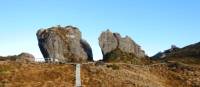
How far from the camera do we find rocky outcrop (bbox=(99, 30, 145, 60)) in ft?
290

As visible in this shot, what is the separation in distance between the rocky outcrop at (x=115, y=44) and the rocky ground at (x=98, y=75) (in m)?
14.7

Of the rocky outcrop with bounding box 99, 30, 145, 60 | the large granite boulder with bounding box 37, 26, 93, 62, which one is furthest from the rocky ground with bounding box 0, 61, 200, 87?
the rocky outcrop with bounding box 99, 30, 145, 60

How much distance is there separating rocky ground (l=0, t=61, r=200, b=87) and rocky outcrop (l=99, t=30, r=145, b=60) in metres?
14.7

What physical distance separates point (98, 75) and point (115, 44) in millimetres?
23491

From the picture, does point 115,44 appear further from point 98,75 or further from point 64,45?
point 98,75

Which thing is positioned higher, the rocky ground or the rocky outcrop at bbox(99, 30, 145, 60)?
the rocky outcrop at bbox(99, 30, 145, 60)

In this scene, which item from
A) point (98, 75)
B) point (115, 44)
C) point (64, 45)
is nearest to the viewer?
point (98, 75)

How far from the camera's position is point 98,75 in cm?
6731

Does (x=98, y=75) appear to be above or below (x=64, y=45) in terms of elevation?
below

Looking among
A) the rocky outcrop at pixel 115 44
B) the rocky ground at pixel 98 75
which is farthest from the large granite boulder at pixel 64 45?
the rocky ground at pixel 98 75

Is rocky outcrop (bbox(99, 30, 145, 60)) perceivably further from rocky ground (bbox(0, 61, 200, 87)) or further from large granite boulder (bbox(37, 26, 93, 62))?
rocky ground (bbox(0, 61, 200, 87))

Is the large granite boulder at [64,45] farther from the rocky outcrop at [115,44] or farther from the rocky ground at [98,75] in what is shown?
the rocky ground at [98,75]

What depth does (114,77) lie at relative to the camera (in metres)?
67.5

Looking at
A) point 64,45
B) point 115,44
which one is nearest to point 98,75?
point 64,45
